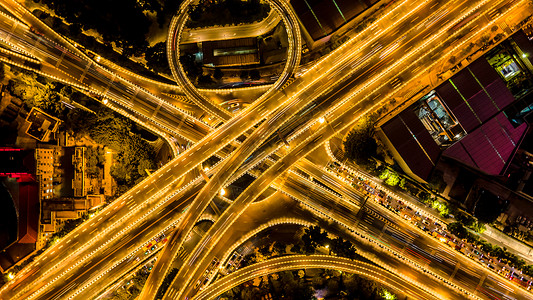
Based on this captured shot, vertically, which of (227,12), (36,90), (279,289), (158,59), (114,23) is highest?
(114,23)

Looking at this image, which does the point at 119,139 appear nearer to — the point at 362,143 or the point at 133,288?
the point at 133,288

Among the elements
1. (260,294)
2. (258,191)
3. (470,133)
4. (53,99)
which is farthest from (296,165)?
(53,99)

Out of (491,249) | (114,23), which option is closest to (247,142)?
(114,23)

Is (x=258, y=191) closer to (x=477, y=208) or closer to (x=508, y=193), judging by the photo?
(x=477, y=208)

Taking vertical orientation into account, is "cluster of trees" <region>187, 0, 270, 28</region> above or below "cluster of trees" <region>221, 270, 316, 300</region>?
above

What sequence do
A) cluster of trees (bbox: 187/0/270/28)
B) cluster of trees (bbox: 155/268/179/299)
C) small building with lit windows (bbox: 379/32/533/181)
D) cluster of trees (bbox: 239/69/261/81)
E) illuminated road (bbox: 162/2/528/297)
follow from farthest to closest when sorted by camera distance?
cluster of trees (bbox: 239/69/261/81) → cluster of trees (bbox: 187/0/270/28) → illuminated road (bbox: 162/2/528/297) → cluster of trees (bbox: 155/268/179/299) → small building with lit windows (bbox: 379/32/533/181)

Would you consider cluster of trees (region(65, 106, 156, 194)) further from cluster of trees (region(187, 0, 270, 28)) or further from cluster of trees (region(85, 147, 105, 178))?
cluster of trees (region(187, 0, 270, 28))

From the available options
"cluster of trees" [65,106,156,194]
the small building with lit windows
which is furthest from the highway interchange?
the small building with lit windows
